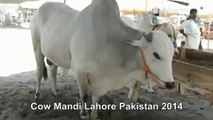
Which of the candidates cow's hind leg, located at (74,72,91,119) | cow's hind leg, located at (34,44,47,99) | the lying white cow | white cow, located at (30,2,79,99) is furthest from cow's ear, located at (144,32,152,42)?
cow's hind leg, located at (34,44,47,99)

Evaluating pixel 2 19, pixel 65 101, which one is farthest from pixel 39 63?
pixel 2 19

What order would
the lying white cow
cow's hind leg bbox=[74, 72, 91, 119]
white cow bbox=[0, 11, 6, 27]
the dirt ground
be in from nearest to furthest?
the lying white cow → cow's hind leg bbox=[74, 72, 91, 119] → the dirt ground → white cow bbox=[0, 11, 6, 27]

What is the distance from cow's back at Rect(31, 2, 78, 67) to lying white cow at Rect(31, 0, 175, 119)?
0.01 meters

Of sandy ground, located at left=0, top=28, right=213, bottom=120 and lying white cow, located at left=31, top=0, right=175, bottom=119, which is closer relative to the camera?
lying white cow, located at left=31, top=0, right=175, bottom=119

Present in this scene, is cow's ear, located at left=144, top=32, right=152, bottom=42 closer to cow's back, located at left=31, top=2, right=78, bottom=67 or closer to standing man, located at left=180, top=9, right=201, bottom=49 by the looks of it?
cow's back, located at left=31, top=2, right=78, bottom=67

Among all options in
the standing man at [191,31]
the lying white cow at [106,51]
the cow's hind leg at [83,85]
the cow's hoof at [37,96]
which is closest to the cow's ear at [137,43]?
the lying white cow at [106,51]

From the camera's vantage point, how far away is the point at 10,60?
309 inches

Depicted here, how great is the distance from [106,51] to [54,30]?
1.08m

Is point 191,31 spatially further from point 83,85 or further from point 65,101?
point 83,85

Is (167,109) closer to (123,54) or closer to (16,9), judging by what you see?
(123,54)

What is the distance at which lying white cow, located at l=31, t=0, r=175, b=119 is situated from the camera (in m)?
2.67

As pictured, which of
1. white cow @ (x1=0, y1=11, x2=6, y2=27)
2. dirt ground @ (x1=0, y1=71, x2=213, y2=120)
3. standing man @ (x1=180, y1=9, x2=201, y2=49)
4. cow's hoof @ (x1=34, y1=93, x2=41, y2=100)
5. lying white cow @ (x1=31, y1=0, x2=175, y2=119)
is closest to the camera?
lying white cow @ (x1=31, y1=0, x2=175, y2=119)

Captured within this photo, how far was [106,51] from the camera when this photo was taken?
9.75 ft

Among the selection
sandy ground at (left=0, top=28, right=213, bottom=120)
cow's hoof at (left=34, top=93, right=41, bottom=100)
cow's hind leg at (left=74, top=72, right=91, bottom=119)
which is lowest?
sandy ground at (left=0, top=28, right=213, bottom=120)
